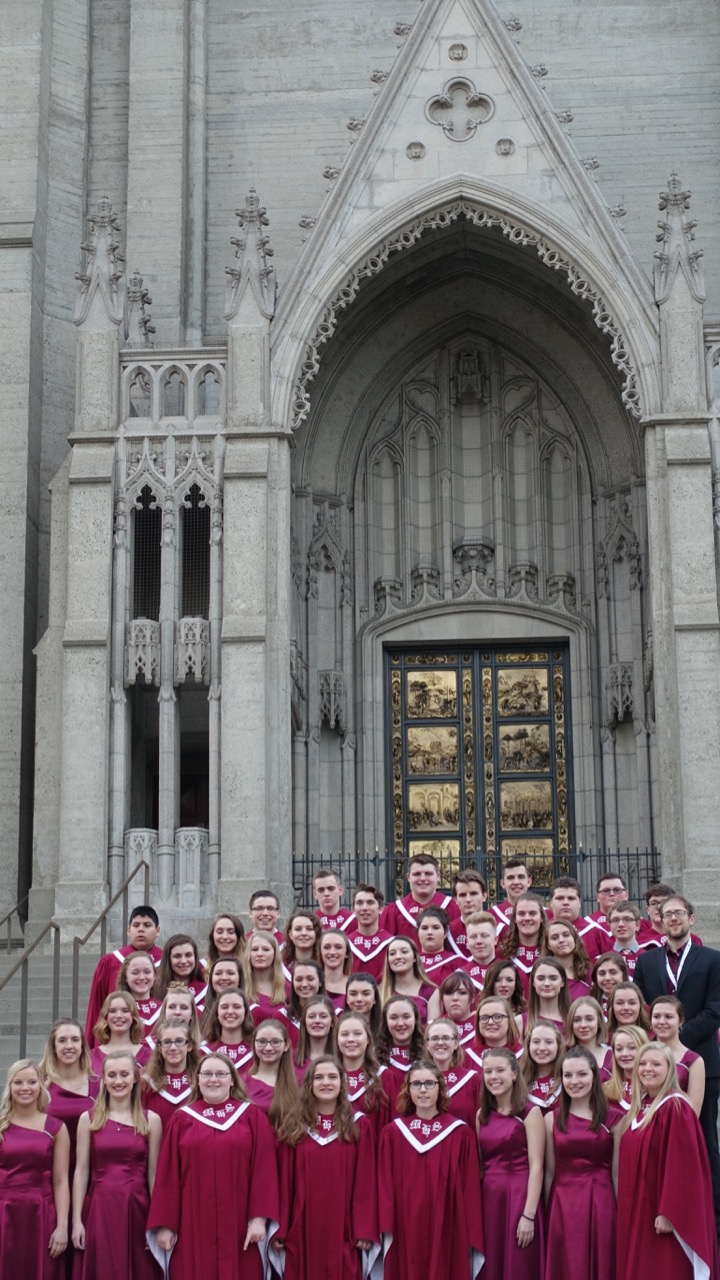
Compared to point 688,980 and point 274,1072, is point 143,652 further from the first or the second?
point 274,1072

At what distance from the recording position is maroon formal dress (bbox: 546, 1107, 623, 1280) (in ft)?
31.7

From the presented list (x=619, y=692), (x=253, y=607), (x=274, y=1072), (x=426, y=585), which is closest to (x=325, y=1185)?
(x=274, y=1072)

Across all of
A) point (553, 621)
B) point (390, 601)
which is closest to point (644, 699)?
point (553, 621)

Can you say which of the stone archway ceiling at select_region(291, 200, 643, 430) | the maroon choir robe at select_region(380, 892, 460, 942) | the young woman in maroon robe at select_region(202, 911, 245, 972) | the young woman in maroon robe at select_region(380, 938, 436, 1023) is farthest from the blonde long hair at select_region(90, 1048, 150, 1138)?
the stone archway ceiling at select_region(291, 200, 643, 430)

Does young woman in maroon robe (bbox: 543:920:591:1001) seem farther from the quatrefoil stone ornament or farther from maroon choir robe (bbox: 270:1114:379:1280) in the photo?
the quatrefoil stone ornament

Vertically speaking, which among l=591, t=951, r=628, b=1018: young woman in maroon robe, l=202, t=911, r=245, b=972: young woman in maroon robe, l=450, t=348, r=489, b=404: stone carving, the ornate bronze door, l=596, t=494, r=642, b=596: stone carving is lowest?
l=591, t=951, r=628, b=1018: young woman in maroon robe

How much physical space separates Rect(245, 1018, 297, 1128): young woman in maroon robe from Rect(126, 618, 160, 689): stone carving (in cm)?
982

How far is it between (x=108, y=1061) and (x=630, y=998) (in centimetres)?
291

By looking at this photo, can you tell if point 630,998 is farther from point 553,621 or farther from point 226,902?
point 553,621

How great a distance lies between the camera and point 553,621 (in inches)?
891

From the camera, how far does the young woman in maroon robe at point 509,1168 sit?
9.82 m

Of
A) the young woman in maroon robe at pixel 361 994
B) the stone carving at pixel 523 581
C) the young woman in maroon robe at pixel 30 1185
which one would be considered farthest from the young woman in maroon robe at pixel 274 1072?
the stone carving at pixel 523 581

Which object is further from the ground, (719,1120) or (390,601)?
(390,601)

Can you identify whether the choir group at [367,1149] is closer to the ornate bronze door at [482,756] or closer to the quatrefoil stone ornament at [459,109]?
the ornate bronze door at [482,756]
